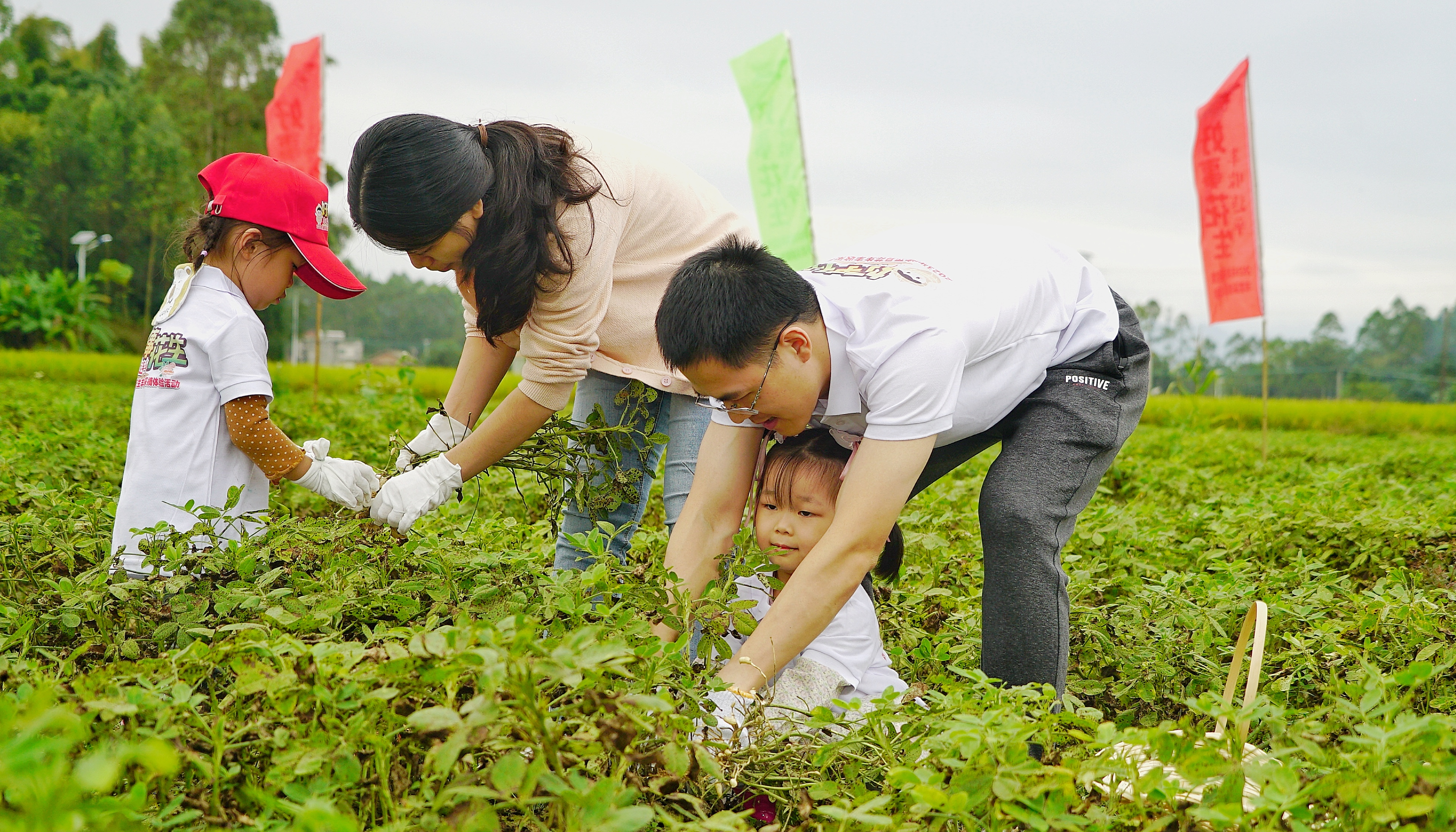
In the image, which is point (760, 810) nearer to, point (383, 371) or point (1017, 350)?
point (1017, 350)

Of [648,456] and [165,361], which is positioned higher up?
[165,361]

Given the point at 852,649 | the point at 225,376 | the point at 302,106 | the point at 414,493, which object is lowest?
the point at 852,649

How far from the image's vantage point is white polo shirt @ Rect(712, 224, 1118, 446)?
5.49ft

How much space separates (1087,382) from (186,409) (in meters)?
1.84

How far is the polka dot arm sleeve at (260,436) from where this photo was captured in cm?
215

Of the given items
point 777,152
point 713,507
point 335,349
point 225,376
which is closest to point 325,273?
point 225,376

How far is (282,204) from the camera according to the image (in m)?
2.23

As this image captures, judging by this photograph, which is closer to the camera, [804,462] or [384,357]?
[804,462]

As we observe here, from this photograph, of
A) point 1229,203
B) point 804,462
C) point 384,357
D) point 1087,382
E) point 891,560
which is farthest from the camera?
point 384,357

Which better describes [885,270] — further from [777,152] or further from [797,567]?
[777,152]

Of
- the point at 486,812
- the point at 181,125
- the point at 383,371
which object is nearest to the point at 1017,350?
the point at 486,812

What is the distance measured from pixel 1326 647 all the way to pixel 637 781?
1.60 m

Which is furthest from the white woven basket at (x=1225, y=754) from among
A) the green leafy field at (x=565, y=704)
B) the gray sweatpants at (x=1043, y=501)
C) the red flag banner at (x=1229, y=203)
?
the red flag banner at (x=1229, y=203)

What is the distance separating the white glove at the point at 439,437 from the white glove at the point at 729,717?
1.14 meters
